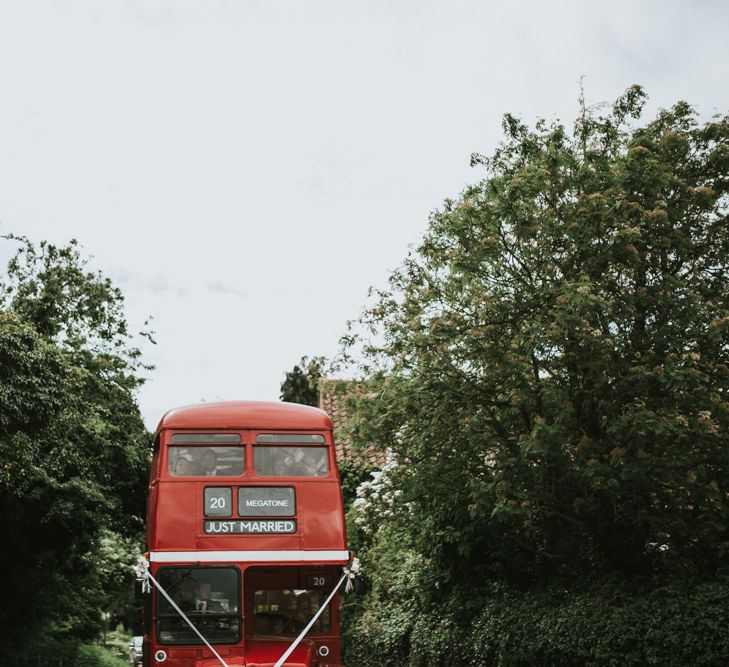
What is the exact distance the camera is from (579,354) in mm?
13859

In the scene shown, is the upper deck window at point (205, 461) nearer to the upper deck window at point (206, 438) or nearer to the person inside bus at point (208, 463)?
the person inside bus at point (208, 463)

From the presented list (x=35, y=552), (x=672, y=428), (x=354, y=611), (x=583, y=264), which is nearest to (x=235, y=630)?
(x=672, y=428)

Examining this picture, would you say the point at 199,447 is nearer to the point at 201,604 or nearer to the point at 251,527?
the point at 251,527

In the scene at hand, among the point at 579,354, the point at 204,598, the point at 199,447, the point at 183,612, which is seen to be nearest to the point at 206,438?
the point at 199,447

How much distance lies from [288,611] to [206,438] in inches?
98.4

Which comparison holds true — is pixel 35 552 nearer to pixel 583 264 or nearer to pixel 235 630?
pixel 235 630

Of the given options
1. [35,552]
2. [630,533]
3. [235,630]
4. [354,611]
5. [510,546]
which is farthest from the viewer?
[354,611]

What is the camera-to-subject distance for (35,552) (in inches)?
843

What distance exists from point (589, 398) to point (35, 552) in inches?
517

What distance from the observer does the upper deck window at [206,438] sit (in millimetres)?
13031

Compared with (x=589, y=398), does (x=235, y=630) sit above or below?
below

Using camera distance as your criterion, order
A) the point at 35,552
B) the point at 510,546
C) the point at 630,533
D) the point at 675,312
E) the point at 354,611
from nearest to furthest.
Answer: the point at 675,312 < the point at 630,533 < the point at 510,546 < the point at 35,552 < the point at 354,611

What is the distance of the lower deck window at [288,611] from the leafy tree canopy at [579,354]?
2991 millimetres

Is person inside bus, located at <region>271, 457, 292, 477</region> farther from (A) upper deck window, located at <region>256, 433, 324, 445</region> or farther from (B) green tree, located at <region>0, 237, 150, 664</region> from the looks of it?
(B) green tree, located at <region>0, 237, 150, 664</region>
